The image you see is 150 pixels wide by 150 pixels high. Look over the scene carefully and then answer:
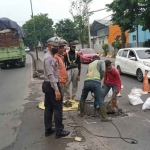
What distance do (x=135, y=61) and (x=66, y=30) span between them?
47196 millimetres

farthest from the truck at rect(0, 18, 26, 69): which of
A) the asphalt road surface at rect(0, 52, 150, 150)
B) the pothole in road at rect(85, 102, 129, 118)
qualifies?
the pothole in road at rect(85, 102, 129, 118)

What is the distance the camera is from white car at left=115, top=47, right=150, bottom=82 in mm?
11523

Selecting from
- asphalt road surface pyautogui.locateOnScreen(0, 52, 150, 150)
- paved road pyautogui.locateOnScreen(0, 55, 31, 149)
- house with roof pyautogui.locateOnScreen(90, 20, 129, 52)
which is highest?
house with roof pyautogui.locateOnScreen(90, 20, 129, 52)

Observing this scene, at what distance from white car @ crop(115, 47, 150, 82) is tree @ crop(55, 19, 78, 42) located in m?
43.2

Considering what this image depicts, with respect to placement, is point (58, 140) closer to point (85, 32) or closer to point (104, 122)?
point (104, 122)

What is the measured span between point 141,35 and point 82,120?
86.9 ft

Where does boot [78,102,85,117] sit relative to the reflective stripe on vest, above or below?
below

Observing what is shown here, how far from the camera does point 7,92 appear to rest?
10320 mm

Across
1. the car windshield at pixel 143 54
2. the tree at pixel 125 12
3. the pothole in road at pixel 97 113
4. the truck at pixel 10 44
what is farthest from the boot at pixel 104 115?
the truck at pixel 10 44

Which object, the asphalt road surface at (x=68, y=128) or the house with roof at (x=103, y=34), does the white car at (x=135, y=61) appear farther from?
the house with roof at (x=103, y=34)

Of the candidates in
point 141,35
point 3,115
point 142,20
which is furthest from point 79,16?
point 3,115

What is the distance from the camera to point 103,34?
151ft

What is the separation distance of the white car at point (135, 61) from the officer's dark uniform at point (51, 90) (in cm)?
704

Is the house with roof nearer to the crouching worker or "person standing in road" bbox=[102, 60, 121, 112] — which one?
"person standing in road" bbox=[102, 60, 121, 112]
